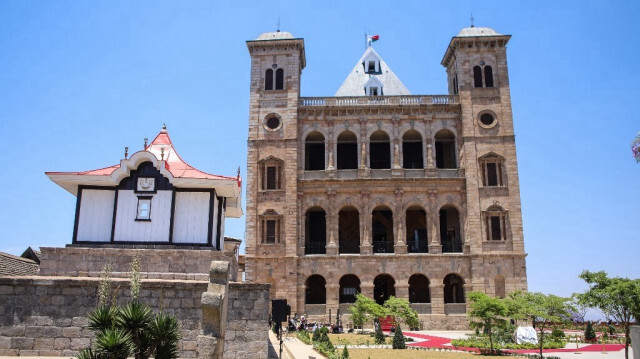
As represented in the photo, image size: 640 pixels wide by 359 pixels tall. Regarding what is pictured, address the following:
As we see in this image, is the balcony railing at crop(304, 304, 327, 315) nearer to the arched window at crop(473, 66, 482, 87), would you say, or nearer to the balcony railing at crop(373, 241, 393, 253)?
the balcony railing at crop(373, 241, 393, 253)

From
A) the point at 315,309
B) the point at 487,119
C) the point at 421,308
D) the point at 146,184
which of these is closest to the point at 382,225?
the point at 421,308

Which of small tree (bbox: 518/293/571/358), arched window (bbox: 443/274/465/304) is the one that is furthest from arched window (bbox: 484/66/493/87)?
small tree (bbox: 518/293/571/358)

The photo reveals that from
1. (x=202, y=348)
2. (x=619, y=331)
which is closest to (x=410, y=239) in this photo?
(x=619, y=331)

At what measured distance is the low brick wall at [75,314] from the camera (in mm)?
15133

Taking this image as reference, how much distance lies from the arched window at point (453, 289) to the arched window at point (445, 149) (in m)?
9.50

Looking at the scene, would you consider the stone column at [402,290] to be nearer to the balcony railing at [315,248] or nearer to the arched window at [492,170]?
the balcony railing at [315,248]

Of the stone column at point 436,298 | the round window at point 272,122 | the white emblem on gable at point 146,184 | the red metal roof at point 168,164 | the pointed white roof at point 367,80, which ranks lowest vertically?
the stone column at point 436,298

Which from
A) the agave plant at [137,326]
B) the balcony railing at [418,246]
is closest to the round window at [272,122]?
the balcony railing at [418,246]

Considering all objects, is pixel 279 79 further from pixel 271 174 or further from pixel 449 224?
pixel 449 224

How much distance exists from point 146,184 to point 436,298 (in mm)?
26583

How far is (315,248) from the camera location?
4353 cm

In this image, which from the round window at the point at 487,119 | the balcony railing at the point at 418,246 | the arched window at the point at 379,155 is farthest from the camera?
the arched window at the point at 379,155

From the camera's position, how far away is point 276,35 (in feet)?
151

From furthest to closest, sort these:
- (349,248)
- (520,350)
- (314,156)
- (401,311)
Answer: (314,156) < (349,248) < (401,311) < (520,350)
